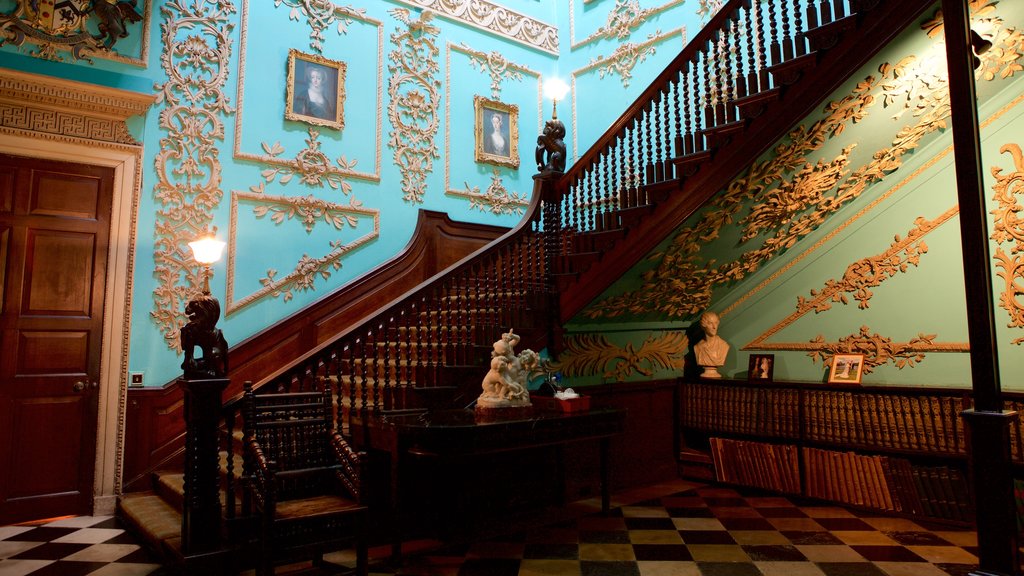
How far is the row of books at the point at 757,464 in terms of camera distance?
4766 mm

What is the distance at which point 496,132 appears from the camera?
7086mm

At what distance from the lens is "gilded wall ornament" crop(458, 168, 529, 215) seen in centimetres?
679

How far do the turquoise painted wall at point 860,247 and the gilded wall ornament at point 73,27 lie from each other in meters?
4.25

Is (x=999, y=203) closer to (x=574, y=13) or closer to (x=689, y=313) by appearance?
(x=689, y=313)

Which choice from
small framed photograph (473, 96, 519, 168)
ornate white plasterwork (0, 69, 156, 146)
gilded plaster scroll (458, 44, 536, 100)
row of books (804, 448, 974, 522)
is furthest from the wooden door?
row of books (804, 448, 974, 522)

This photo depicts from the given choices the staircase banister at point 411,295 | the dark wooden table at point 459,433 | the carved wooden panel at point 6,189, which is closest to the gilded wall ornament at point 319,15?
the carved wooden panel at point 6,189

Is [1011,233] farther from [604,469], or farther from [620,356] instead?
[604,469]

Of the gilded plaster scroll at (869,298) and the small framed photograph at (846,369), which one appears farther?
the small framed photograph at (846,369)

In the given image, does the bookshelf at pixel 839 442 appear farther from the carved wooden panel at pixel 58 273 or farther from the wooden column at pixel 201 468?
the carved wooden panel at pixel 58 273

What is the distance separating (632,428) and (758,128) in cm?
271

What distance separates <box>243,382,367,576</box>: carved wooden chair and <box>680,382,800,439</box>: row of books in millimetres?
3282

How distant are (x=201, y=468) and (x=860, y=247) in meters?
4.77

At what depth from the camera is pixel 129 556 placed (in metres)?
3.55

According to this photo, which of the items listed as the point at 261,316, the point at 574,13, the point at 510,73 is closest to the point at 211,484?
the point at 261,316
